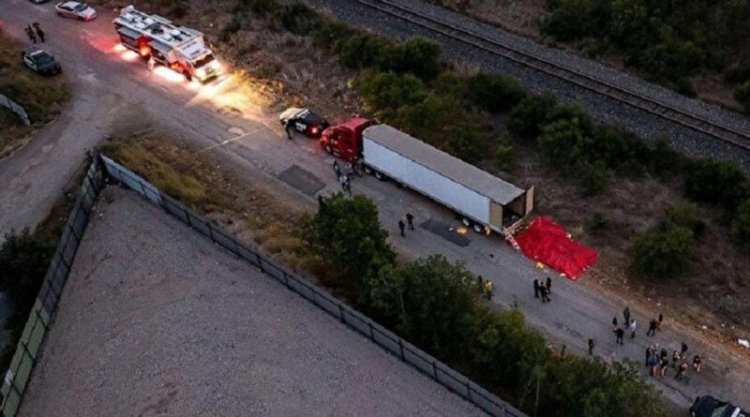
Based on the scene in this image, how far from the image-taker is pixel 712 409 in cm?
2630

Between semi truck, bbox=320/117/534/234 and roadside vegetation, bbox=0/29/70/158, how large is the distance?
15163 mm

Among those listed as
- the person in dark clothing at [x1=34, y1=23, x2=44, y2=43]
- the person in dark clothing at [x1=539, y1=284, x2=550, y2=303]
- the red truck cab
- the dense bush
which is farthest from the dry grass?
the person in dark clothing at [x1=34, y1=23, x2=44, y2=43]

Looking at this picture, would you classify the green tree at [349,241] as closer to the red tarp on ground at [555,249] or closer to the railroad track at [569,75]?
the red tarp on ground at [555,249]

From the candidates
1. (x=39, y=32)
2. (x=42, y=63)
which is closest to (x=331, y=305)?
(x=42, y=63)

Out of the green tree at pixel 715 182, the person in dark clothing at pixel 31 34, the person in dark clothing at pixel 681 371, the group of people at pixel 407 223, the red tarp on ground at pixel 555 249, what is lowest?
the person in dark clothing at pixel 681 371

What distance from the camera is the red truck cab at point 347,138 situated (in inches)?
1474

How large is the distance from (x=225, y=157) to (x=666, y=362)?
21.4 meters

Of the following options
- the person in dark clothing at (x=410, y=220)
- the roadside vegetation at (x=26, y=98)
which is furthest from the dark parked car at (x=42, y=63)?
the person in dark clothing at (x=410, y=220)

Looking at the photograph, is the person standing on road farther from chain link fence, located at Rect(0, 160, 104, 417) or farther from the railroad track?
chain link fence, located at Rect(0, 160, 104, 417)

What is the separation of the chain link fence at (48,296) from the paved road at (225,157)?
2.98 metres

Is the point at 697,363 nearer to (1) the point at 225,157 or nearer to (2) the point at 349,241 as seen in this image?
(2) the point at 349,241

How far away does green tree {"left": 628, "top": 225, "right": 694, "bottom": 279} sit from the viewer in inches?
1208

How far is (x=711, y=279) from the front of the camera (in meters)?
31.4

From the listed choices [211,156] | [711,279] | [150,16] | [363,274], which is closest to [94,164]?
[211,156]
